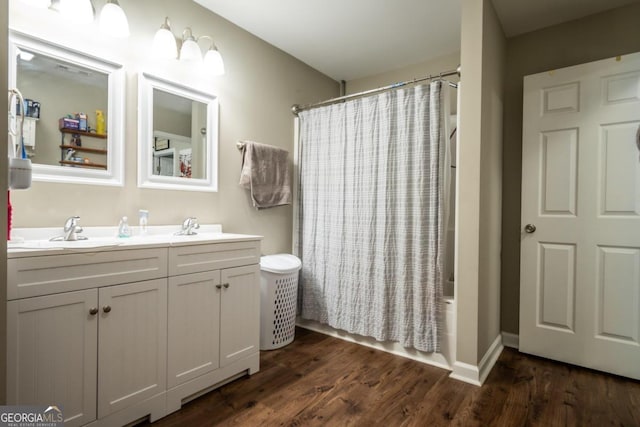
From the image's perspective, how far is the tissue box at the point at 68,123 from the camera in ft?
5.03

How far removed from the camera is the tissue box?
5.03 ft

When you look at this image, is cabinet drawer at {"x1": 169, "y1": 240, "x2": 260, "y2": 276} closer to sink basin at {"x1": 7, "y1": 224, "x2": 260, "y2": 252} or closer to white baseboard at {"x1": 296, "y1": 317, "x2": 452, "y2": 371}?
sink basin at {"x1": 7, "y1": 224, "x2": 260, "y2": 252}

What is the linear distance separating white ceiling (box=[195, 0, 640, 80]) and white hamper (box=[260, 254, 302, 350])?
176 cm

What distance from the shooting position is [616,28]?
2076mm

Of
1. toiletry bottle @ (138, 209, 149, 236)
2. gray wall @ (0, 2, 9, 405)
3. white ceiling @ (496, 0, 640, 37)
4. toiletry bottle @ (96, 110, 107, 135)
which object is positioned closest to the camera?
gray wall @ (0, 2, 9, 405)

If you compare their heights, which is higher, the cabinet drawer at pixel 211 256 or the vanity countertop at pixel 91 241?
the vanity countertop at pixel 91 241

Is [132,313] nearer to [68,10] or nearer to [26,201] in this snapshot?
[26,201]

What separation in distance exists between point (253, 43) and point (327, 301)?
2126mm

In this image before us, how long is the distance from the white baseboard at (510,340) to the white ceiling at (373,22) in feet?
7.55

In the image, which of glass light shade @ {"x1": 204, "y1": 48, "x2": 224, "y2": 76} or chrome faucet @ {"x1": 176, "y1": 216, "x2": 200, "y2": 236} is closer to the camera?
chrome faucet @ {"x1": 176, "y1": 216, "x2": 200, "y2": 236}

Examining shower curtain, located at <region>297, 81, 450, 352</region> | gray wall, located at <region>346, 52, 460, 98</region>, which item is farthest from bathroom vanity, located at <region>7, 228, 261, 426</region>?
gray wall, located at <region>346, 52, 460, 98</region>

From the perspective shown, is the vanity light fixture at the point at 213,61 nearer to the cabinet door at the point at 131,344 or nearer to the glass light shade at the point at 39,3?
the glass light shade at the point at 39,3

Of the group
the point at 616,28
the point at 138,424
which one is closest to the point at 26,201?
the point at 138,424

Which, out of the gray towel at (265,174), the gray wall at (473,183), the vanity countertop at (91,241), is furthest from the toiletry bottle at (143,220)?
the gray wall at (473,183)
